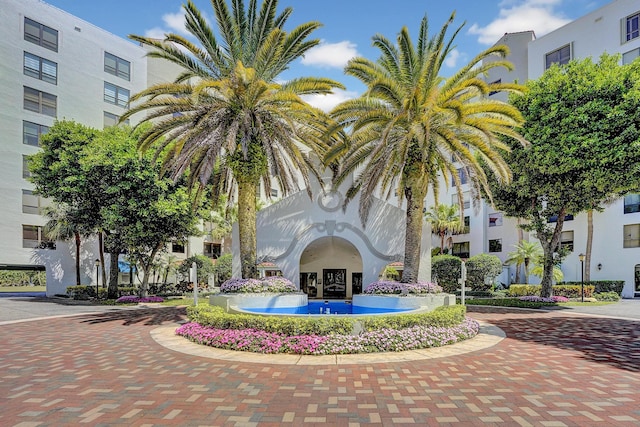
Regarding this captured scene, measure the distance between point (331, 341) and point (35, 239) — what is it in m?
35.6

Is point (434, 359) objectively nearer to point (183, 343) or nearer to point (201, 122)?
point (183, 343)

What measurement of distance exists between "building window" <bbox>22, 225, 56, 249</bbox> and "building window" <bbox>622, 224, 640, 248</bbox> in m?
48.0

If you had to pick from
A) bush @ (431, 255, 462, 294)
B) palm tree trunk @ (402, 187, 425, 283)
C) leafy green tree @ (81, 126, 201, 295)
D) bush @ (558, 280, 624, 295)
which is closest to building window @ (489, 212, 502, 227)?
bush @ (558, 280, 624, 295)

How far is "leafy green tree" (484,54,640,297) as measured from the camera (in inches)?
727

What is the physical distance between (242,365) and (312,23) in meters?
13.1

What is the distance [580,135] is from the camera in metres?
19.2

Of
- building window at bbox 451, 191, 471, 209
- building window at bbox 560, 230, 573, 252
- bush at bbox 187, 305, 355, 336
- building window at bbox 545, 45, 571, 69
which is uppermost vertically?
building window at bbox 545, 45, 571, 69

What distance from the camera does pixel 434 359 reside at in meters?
9.84

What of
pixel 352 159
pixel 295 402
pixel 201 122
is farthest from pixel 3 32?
pixel 295 402

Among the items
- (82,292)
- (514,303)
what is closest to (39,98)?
(82,292)

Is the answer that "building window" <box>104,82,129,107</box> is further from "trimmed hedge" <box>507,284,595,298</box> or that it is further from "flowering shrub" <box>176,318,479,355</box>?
"trimmed hedge" <box>507,284,595,298</box>

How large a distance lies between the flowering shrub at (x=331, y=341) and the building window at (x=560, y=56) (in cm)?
3533

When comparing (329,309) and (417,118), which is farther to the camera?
(329,309)

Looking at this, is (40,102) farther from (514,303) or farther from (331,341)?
(514,303)
